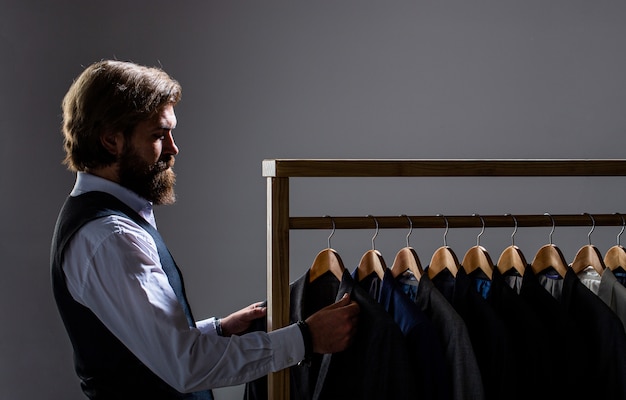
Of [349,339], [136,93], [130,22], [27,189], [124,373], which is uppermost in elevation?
[130,22]

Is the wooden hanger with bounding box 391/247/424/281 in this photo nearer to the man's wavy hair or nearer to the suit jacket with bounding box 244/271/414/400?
the suit jacket with bounding box 244/271/414/400

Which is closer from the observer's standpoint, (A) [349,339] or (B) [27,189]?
(A) [349,339]

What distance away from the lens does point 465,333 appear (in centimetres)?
156

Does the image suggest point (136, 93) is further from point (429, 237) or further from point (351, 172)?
point (429, 237)

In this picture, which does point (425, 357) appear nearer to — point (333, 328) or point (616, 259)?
point (333, 328)

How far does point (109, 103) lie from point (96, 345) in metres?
0.55

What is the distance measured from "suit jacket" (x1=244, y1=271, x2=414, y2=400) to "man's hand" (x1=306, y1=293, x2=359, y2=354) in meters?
0.04

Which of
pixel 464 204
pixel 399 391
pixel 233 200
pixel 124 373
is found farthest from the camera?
pixel 464 204

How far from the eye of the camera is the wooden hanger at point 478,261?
1.76 m

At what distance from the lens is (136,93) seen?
1.72 m

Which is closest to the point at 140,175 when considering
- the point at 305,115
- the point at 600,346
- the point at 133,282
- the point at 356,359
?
the point at 133,282

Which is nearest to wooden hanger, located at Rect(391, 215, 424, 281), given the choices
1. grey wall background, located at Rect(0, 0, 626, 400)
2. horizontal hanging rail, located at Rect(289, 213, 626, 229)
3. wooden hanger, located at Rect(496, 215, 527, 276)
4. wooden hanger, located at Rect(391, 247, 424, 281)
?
wooden hanger, located at Rect(391, 247, 424, 281)

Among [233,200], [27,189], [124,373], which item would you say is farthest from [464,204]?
[124,373]

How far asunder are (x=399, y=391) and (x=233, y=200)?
199cm
